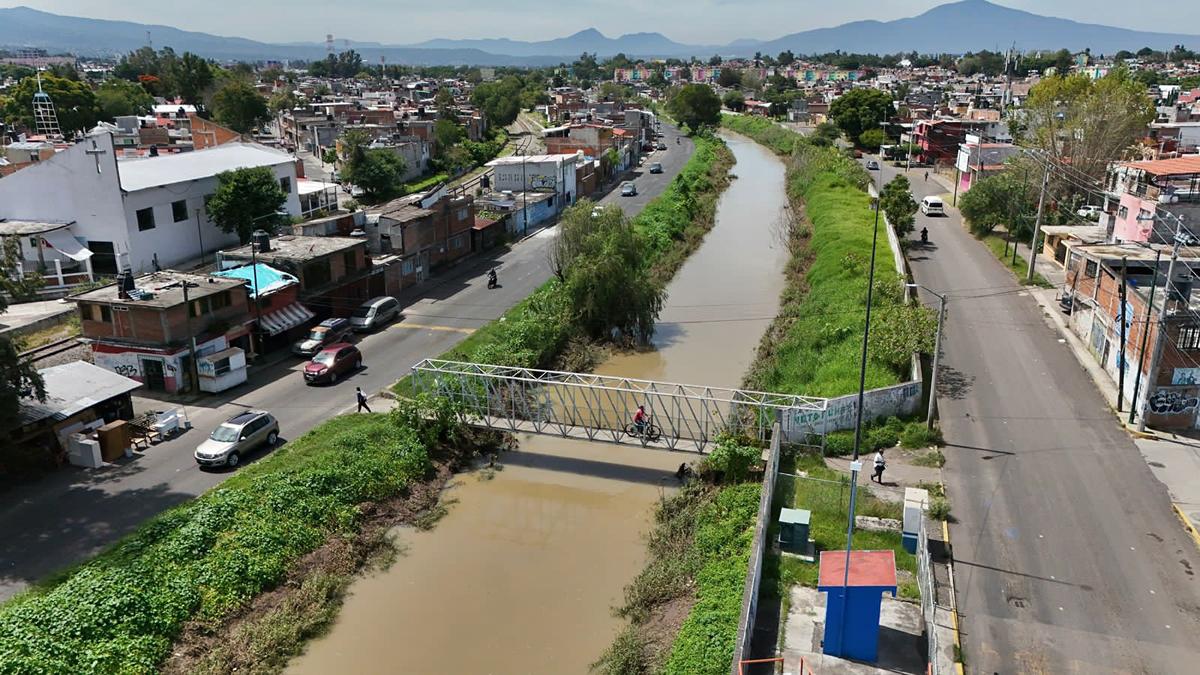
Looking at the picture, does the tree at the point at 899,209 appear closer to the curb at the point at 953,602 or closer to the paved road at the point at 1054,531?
the paved road at the point at 1054,531

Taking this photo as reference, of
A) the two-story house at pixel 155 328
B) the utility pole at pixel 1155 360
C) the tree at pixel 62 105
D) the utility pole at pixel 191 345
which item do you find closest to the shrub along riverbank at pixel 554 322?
the utility pole at pixel 191 345

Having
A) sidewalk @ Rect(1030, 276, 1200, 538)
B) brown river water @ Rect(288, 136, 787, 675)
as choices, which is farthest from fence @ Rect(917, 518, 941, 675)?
sidewalk @ Rect(1030, 276, 1200, 538)

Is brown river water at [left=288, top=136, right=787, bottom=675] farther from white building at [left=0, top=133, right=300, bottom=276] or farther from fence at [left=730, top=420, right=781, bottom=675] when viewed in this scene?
white building at [left=0, top=133, right=300, bottom=276]

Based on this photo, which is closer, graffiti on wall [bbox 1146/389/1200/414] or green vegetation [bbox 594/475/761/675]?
green vegetation [bbox 594/475/761/675]

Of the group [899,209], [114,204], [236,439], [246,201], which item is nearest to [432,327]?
[236,439]

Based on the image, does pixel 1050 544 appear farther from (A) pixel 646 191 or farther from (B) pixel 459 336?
(A) pixel 646 191

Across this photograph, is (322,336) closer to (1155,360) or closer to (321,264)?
(321,264)

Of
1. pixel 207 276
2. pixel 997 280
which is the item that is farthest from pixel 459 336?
pixel 997 280
